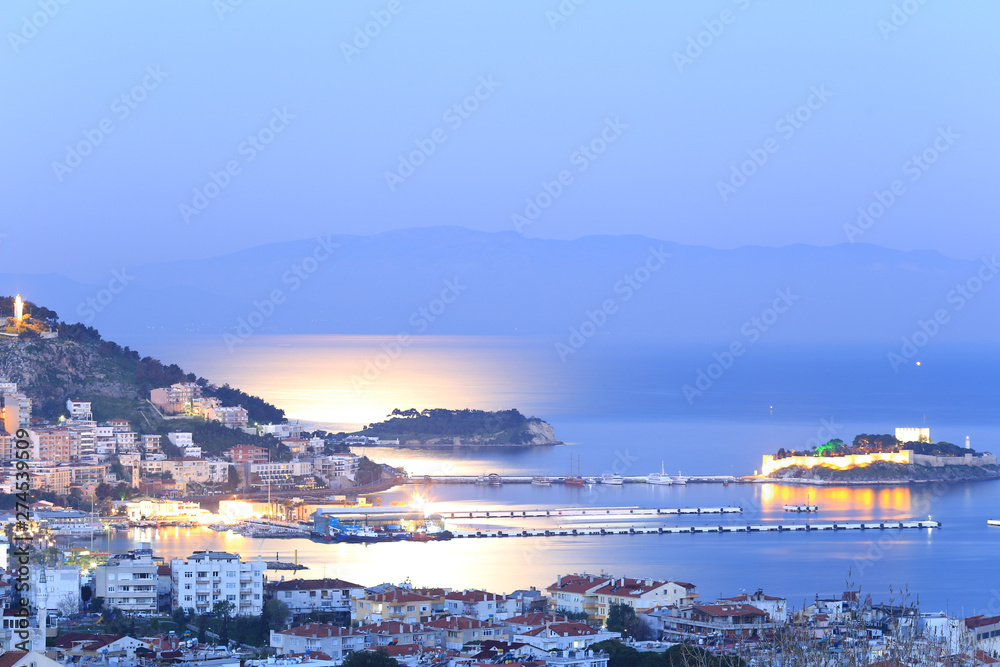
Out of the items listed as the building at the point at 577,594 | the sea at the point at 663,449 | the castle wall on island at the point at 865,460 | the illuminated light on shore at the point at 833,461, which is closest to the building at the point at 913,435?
the castle wall on island at the point at 865,460

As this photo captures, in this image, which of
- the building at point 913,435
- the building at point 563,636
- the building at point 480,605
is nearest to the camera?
the building at point 563,636

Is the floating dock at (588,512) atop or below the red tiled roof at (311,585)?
atop

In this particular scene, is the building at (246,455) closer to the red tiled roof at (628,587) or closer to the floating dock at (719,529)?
the floating dock at (719,529)

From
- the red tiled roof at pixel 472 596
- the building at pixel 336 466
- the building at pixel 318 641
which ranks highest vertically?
the building at pixel 336 466

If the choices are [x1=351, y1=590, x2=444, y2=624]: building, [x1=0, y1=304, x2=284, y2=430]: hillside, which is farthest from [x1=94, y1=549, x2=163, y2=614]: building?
[x1=0, y1=304, x2=284, y2=430]: hillside

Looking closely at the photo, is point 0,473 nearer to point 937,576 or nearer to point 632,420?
point 937,576

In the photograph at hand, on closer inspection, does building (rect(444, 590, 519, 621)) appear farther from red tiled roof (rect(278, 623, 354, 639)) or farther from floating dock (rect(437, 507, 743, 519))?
floating dock (rect(437, 507, 743, 519))
